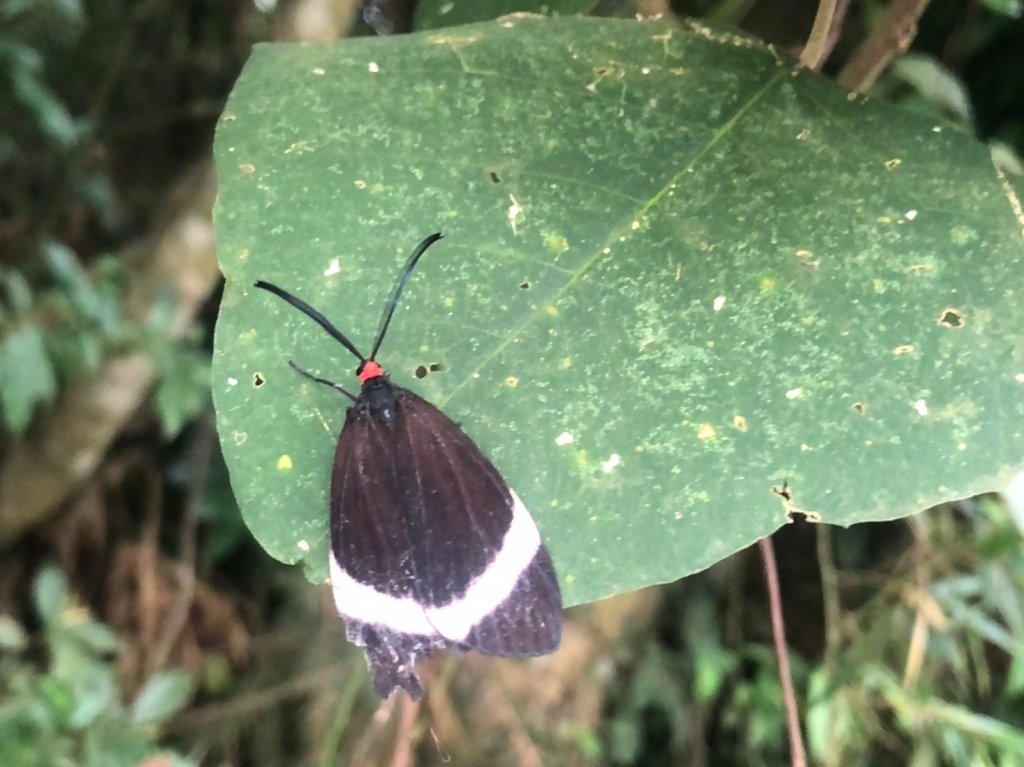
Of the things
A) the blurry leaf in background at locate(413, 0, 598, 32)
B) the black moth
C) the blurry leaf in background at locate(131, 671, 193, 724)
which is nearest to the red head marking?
the black moth

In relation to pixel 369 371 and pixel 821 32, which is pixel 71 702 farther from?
pixel 821 32

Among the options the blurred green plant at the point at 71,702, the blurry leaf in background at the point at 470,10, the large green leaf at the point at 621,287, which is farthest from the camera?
the blurred green plant at the point at 71,702

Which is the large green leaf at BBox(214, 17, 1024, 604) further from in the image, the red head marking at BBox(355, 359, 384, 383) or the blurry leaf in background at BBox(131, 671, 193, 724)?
the blurry leaf in background at BBox(131, 671, 193, 724)

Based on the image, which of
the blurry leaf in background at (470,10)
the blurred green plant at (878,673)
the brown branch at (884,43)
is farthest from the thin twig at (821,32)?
the blurred green plant at (878,673)

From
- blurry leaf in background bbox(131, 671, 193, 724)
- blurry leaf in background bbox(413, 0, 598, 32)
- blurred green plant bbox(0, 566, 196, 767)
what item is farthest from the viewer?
blurry leaf in background bbox(131, 671, 193, 724)

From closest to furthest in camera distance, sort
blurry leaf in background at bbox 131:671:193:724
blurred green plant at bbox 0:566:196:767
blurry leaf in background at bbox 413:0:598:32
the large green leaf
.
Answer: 1. the large green leaf
2. blurry leaf in background at bbox 413:0:598:32
3. blurred green plant at bbox 0:566:196:767
4. blurry leaf in background at bbox 131:671:193:724

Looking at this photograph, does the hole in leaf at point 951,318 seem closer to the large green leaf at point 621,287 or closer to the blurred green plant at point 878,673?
the large green leaf at point 621,287
